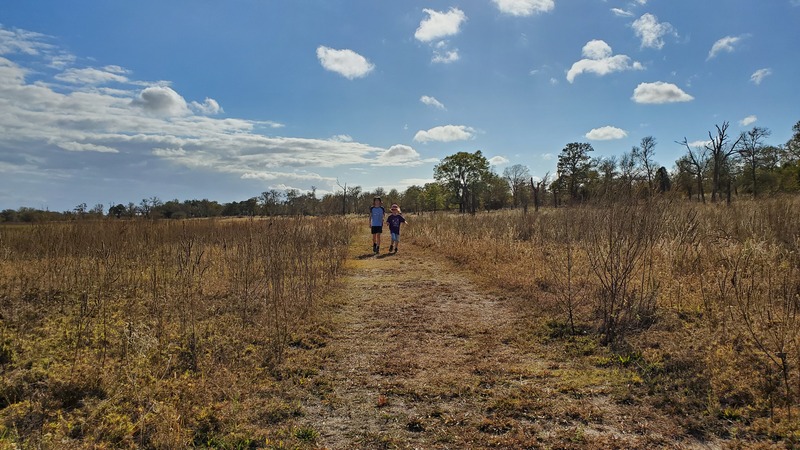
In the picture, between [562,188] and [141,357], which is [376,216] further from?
[562,188]

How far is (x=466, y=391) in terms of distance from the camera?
3.51 m

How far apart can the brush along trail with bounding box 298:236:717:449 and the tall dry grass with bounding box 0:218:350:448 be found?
61 centimetres

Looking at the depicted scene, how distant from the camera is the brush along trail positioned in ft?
9.23

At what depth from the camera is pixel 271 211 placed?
9.06 metres

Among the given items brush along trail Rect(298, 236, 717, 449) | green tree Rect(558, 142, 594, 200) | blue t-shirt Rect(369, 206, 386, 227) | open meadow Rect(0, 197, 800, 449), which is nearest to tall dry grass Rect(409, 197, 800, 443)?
open meadow Rect(0, 197, 800, 449)

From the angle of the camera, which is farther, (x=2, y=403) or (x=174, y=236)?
(x=174, y=236)

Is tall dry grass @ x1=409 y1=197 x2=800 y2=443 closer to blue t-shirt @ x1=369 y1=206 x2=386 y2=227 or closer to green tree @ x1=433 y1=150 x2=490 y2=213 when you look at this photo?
blue t-shirt @ x1=369 y1=206 x2=386 y2=227

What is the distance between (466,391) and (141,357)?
3553mm

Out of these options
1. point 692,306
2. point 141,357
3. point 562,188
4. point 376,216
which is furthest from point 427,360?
point 562,188

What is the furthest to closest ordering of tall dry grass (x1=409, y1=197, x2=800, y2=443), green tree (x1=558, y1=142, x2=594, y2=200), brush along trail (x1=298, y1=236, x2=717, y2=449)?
green tree (x1=558, y1=142, x2=594, y2=200)
tall dry grass (x1=409, y1=197, x2=800, y2=443)
brush along trail (x1=298, y1=236, x2=717, y2=449)

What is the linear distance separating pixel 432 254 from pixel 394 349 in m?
8.56

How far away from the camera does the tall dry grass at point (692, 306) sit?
314cm

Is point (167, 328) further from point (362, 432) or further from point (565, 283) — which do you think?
point (565, 283)

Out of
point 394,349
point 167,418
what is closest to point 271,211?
point 394,349
